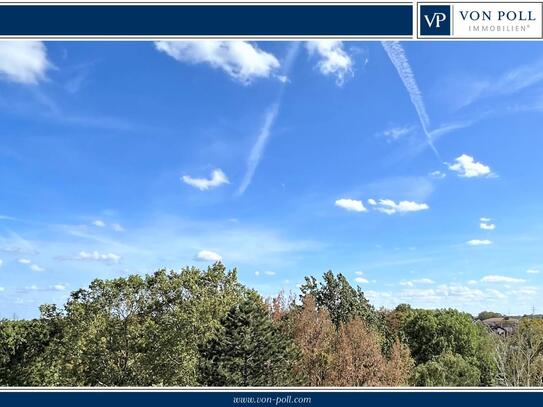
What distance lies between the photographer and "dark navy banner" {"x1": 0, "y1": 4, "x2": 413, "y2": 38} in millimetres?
3447

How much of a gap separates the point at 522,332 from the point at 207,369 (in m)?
11.4

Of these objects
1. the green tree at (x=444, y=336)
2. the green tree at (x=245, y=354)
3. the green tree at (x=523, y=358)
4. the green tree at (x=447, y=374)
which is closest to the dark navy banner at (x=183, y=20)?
the green tree at (x=245, y=354)

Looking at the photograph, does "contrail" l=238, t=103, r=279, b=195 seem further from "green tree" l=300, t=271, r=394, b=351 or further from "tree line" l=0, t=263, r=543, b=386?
"green tree" l=300, t=271, r=394, b=351

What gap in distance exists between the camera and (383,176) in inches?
277

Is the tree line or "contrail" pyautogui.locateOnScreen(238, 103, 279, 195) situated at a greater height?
"contrail" pyautogui.locateOnScreen(238, 103, 279, 195)

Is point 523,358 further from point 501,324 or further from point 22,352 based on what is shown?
point 22,352

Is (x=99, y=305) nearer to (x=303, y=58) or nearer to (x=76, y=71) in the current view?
(x=76, y=71)

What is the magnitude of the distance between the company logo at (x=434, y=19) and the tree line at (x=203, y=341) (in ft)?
21.7

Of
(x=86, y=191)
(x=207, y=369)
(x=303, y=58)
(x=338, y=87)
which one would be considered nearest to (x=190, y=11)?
(x=303, y=58)

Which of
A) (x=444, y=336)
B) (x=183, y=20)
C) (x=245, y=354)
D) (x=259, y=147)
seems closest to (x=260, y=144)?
(x=259, y=147)

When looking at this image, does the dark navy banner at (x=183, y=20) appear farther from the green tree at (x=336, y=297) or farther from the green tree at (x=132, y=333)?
the green tree at (x=336, y=297)
